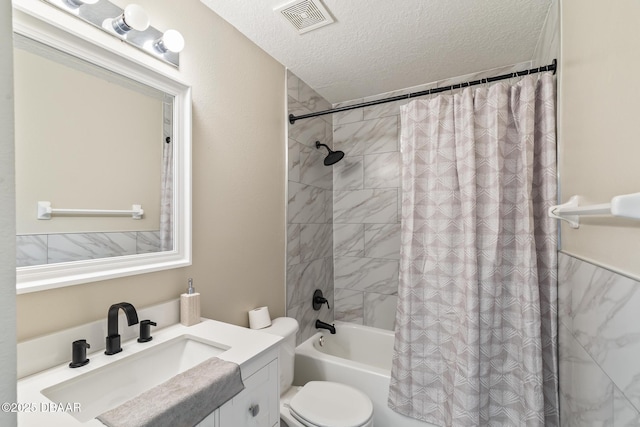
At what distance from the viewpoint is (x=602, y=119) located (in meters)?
0.83

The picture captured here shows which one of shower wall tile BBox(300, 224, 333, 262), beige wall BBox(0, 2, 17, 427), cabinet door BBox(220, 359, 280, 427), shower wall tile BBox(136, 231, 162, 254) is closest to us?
beige wall BBox(0, 2, 17, 427)

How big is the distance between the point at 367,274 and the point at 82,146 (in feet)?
6.98

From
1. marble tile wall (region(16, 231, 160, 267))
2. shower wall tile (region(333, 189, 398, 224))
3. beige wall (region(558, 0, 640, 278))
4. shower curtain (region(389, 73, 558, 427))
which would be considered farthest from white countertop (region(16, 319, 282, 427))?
shower wall tile (region(333, 189, 398, 224))

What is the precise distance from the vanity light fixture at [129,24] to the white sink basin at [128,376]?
46.6 inches

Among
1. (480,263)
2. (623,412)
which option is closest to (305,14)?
(480,263)

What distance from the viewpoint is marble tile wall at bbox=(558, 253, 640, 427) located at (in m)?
0.66

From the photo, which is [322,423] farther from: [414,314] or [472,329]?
[472,329]

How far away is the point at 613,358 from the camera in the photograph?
0.74 meters

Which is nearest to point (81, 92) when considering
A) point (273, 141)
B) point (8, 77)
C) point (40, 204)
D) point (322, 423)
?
point (40, 204)

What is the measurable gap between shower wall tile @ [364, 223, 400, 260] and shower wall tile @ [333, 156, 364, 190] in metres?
0.40

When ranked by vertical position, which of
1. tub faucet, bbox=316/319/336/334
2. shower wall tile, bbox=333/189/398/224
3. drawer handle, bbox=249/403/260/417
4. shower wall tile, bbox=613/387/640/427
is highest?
shower wall tile, bbox=333/189/398/224

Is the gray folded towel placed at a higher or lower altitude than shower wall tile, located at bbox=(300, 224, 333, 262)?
lower

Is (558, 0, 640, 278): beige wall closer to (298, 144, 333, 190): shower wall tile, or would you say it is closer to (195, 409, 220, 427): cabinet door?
(195, 409, 220, 427): cabinet door

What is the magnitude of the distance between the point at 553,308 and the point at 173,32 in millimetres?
2119
